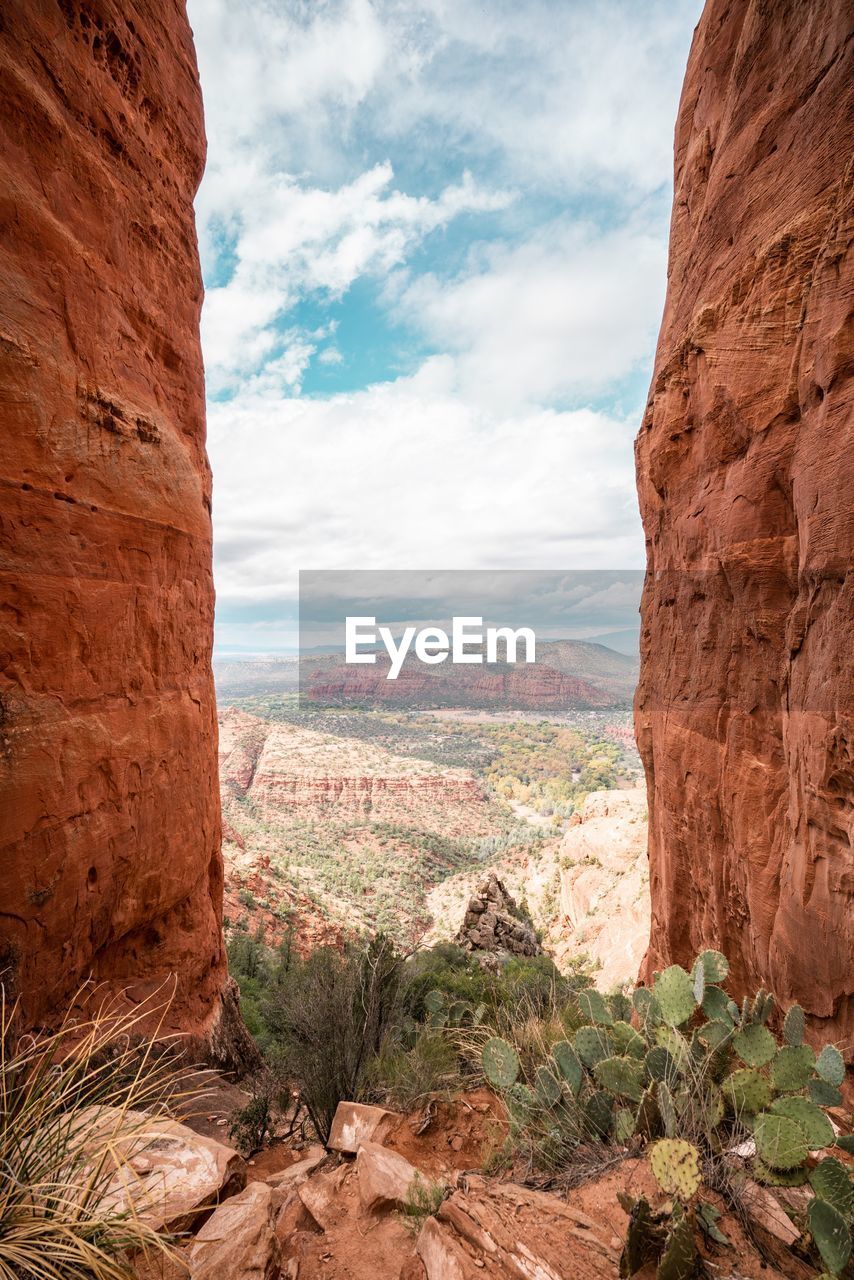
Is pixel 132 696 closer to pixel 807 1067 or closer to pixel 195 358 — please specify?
pixel 195 358

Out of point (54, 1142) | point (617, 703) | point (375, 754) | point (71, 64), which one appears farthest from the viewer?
point (617, 703)

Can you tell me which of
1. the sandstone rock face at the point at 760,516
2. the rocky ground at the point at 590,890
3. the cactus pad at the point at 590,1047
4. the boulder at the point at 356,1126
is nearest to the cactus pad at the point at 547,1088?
the cactus pad at the point at 590,1047

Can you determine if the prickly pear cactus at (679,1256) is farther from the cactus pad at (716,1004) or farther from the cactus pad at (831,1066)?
the cactus pad at (716,1004)

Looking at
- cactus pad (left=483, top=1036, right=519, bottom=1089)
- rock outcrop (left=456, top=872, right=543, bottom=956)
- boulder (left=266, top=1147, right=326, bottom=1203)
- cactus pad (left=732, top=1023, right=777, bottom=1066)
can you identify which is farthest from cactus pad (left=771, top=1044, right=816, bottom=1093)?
rock outcrop (left=456, top=872, right=543, bottom=956)

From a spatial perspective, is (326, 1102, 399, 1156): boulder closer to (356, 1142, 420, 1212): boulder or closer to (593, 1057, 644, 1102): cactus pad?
(356, 1142, 420, 1212): boulder

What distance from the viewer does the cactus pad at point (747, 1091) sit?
397cm

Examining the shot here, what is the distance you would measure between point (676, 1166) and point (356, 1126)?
439cm

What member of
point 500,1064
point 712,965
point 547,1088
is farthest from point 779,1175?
point 500,1064

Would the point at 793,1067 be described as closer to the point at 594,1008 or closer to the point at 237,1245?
the point at 594,1008

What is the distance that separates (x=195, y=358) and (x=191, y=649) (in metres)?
4.42

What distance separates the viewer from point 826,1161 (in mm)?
3150

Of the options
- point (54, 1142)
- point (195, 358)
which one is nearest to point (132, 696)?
point (54, 1142)

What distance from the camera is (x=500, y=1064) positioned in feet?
19.3

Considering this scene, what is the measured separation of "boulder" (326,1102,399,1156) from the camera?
6082 mm
